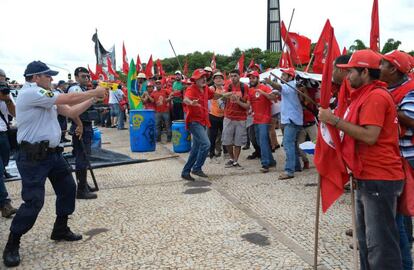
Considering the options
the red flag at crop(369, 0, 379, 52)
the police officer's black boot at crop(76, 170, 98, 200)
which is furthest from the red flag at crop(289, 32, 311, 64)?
the police officer's black boot at crop(76, 170, 98, 200)

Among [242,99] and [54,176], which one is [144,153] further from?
[54,176]

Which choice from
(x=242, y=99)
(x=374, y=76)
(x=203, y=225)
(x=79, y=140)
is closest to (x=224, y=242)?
(x=203, y=225)

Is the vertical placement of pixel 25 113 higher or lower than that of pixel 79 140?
higher

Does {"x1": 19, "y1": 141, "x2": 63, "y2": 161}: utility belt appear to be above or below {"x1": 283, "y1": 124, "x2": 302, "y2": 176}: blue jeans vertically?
above

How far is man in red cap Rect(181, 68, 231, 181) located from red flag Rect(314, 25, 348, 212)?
4.06 meters

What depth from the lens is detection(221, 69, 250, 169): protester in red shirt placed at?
26.3ft

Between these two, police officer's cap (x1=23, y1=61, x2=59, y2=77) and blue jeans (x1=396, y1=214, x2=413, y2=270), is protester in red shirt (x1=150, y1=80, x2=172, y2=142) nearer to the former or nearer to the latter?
police officer's cap (x1=23, y1=61, x2=59, y2=77)

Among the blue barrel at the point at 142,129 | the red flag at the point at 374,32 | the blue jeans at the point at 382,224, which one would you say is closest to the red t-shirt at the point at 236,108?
the blue barrel at the point at 142,129

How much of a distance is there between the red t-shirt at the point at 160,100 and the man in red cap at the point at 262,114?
160 inches

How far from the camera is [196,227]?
4621 mm

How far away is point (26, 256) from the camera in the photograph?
13.2ft

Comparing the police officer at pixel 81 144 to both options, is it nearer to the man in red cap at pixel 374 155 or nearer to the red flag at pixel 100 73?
the man in red cap at pixel 374 155

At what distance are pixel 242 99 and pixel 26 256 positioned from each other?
16.7ft

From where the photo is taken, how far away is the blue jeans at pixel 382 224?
A: 2.63 metres
